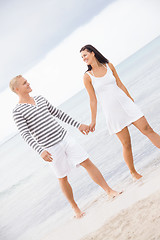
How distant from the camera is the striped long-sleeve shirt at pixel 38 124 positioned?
9.91 feet

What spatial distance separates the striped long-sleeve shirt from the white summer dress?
0.51 m

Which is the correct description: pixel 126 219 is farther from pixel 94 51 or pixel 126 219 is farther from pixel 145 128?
pixel 94 51

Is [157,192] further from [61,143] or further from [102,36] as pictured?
[102,36]

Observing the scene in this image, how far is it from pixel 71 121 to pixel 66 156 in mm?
346

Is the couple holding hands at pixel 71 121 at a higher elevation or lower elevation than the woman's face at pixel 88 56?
lower

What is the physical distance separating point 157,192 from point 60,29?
38202 mm

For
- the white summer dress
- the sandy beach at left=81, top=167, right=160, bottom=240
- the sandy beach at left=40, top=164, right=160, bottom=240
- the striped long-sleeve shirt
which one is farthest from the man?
the sandy beach at left=81, top=167, right=160, bottom=240

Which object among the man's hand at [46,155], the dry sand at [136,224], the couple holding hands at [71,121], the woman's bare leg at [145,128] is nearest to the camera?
the dry sand at [136,224]

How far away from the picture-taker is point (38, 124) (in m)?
3.06

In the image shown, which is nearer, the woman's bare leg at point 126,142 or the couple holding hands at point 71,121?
the couple holding hands at point 71,121

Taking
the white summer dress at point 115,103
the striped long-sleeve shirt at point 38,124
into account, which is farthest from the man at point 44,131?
the white summer dress at point 115,103

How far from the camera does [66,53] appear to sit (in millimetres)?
39344

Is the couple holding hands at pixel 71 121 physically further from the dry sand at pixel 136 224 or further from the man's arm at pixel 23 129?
the dry sand at pixel 136 224

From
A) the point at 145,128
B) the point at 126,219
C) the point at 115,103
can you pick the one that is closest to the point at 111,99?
the point at 115,103
